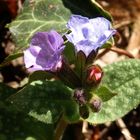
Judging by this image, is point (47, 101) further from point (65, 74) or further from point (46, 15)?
point (46, 15)

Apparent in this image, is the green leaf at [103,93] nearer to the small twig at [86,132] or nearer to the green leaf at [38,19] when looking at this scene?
the green leaf at [38,19]

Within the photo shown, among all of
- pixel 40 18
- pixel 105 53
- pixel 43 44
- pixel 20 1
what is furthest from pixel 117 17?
pixel 43 44

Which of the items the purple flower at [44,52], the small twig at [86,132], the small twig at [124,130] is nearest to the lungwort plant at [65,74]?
the purple flower at [44,52]

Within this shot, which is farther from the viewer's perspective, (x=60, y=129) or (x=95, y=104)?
(x=60, y=129)

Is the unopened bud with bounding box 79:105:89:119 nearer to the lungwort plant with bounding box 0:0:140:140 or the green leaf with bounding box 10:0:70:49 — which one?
the lungwort plant with bounding box 0:0:140:140

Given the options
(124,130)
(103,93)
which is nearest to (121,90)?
(103,93)

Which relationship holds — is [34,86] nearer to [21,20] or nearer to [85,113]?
[85,113]

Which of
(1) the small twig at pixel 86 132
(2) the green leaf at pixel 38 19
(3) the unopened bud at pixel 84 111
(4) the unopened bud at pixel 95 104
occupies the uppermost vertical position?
(2) the green leaf at pixel 38 19
